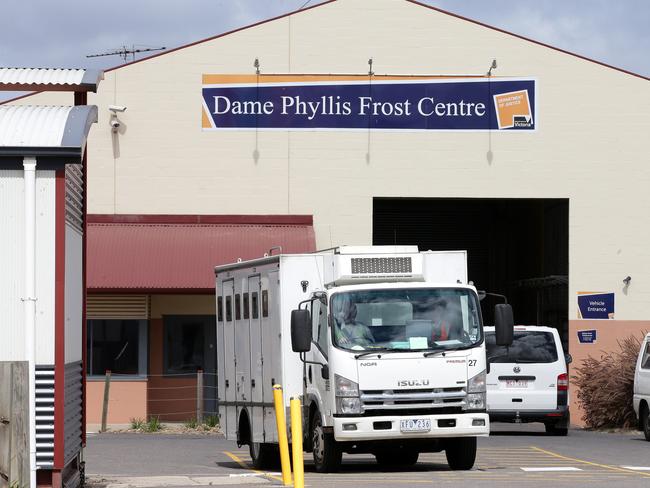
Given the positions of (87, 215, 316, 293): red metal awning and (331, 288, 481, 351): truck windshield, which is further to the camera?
(87, 215, 316, 293): red metal awning

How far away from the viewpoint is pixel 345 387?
663 inches

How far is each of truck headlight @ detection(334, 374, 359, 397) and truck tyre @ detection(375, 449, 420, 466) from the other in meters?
2.40

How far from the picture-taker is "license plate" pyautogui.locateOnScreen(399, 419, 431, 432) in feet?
55.0

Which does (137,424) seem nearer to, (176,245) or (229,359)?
(176,245)

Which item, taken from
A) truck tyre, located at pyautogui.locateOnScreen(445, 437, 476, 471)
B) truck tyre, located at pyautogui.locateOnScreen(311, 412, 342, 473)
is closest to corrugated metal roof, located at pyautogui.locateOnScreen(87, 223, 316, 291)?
truck tyre, located at pyautogui.locateOnScreen(311, 412, 342, 473)

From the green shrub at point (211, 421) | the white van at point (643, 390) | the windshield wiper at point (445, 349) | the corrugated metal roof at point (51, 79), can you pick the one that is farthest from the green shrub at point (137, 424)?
the corrugated metal roof at point (51, 79)

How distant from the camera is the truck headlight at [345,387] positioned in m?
16.8

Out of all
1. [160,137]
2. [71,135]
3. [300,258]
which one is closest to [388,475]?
[300,258]

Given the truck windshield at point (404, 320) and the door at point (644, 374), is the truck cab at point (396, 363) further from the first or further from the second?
the door at point (644, 374)

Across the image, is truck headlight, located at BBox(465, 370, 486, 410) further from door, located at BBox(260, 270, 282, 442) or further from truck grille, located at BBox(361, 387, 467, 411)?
door, located at BBox(260, 270, 282, 442)

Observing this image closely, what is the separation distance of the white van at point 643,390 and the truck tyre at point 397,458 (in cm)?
669

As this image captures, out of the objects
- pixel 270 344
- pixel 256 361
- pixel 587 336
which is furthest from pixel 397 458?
pixel 587 336

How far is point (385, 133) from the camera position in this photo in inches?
1356

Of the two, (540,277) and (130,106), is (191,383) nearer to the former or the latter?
(130,106)
